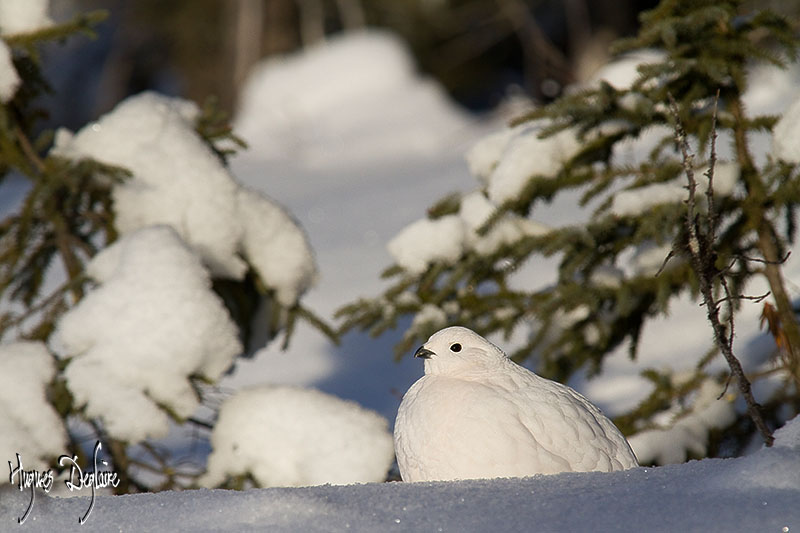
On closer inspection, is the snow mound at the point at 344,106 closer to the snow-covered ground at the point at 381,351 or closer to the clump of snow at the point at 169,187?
the snow-covered ground at the point at 381,351

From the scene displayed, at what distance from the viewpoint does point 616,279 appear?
4.20 meters

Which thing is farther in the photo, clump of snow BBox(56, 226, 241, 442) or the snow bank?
the snow bank

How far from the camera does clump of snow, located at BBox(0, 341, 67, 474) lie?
12.2 feet

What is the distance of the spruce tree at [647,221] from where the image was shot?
3.85 meters

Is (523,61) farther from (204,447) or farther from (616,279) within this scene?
(616,279)

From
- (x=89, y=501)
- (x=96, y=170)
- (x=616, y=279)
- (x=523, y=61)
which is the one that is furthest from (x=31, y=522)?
(x=523, y=61)

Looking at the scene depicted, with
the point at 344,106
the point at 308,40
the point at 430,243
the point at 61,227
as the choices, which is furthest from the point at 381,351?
the point at 308,40

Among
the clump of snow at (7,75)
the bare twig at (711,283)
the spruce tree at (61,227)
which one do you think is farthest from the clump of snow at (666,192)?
the clump of snow at (7,75)

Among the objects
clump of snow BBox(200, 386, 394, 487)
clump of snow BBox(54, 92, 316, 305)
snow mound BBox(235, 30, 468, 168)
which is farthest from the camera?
snow mound BBox(235, 30, 468, 168)

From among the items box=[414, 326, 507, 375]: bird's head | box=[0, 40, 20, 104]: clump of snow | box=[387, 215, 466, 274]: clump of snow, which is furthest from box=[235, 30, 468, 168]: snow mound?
box=[414, 326, 507, 375]: bird's head

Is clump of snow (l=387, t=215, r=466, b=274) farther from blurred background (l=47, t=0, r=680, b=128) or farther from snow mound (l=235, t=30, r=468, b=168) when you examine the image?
snow mound (l=235, t=30, r=468, b=168)

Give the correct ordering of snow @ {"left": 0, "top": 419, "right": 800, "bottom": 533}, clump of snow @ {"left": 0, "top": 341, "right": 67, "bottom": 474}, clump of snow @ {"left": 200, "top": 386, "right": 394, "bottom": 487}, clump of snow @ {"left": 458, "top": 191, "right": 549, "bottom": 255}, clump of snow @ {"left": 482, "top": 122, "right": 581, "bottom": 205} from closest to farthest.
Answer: snow @ {"left": 0, "top": 419, "right": 800, "bottom": 533}, clump of snow @ {"left": 0, "top": 341, "right": 67, "bottom": 474}, clump of snow @ {"left": 200, "top": 386, "right": 394, "bottom": 487}, clump of snow @ {"left": 482, "top": 122, "right": 581, "bottom": 205}, clump of snow @ {"left": 458, "top": 191, "right": 549, "bottom": 255}

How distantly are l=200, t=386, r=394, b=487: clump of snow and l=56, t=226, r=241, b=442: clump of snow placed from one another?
0.31m

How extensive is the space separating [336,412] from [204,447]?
2.53m
